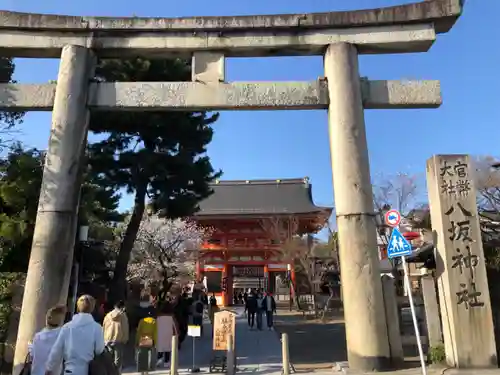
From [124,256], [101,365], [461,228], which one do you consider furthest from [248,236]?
[101,365]

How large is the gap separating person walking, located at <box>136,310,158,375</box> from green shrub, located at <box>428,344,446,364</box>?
5249mm

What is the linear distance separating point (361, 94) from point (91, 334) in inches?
267

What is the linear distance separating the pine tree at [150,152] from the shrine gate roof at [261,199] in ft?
42.7

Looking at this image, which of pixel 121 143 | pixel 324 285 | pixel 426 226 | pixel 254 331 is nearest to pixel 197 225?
pixel 324 285

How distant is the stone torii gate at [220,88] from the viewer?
25.6 feet

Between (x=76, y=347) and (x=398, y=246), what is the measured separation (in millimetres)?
4832

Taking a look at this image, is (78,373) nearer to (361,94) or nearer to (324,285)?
(361,94)

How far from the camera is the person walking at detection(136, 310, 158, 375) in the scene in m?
8.20

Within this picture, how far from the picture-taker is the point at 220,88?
8664mm

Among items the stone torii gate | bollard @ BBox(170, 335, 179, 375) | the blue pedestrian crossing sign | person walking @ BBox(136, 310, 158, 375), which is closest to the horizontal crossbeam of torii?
the stone torii gate

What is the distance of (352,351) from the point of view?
740 cm

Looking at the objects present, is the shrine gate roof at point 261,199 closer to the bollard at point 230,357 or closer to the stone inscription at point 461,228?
the bollard at point 230,357

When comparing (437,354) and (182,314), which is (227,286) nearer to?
(182,314)

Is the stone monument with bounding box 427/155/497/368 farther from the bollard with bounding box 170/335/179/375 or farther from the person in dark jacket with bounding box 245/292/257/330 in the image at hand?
the person in dark jacket with bounding box 245/292/257/330
